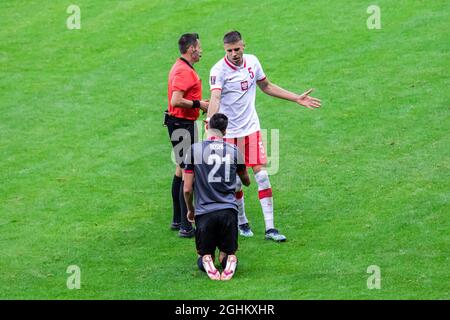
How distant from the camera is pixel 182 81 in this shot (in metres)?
12.6

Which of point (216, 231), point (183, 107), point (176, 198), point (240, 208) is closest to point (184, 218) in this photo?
point (176, 198)

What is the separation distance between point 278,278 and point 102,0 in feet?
46.0

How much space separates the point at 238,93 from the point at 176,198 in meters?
1.68

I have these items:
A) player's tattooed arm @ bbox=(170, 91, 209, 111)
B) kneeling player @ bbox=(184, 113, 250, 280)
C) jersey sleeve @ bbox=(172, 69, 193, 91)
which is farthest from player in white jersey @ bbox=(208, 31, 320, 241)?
kneeling player @ bbox=(184, 113, 250, 280)

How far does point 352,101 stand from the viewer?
58.0 feet

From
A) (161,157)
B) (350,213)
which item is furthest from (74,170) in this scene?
(350,213)

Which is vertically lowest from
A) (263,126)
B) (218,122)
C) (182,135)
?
(218,122)

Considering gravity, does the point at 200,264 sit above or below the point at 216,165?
below

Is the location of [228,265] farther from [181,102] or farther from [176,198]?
[181,102]

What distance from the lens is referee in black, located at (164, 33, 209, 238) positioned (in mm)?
12602

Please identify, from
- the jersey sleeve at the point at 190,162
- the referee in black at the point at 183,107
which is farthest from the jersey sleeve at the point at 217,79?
the jersey sleeve at the point at 190,162

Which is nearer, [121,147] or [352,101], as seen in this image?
[121,147]

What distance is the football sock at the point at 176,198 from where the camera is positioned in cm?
1307
